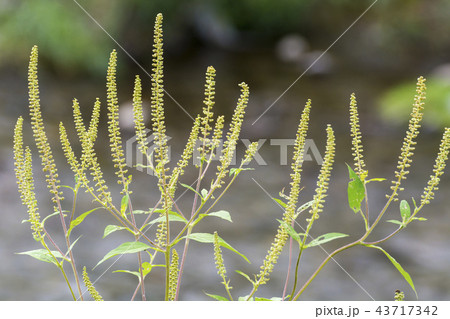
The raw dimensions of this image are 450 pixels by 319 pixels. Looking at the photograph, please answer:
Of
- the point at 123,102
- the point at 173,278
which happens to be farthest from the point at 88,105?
the point at 173,278

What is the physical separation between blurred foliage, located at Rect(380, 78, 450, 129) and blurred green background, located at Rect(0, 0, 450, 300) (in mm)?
18

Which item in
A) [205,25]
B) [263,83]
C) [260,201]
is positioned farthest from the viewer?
[205,25]

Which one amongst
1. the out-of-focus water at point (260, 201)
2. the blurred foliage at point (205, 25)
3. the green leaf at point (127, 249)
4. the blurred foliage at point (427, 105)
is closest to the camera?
the green leaf at point (127, 249)

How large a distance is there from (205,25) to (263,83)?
2.59 meters

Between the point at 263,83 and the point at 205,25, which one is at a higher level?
the point at 205,25

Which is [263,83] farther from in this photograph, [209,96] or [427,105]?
[209,96]

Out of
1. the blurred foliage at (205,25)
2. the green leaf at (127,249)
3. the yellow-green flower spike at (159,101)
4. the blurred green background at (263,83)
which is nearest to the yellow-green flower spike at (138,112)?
the yellow-green flower spike at (159,101)

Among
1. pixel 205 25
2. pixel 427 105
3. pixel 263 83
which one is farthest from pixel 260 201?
pixel 205 25

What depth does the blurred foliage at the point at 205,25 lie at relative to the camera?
334 inches

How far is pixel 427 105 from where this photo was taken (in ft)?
26.5

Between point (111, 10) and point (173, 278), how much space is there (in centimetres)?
819

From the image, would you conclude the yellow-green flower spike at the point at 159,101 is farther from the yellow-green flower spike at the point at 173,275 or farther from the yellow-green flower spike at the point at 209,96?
A: the yellow-green flower spike at the point at 173,275

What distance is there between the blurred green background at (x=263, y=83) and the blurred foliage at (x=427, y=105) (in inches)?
0.7

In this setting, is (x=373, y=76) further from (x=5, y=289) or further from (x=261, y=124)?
(x=5, y=289)
